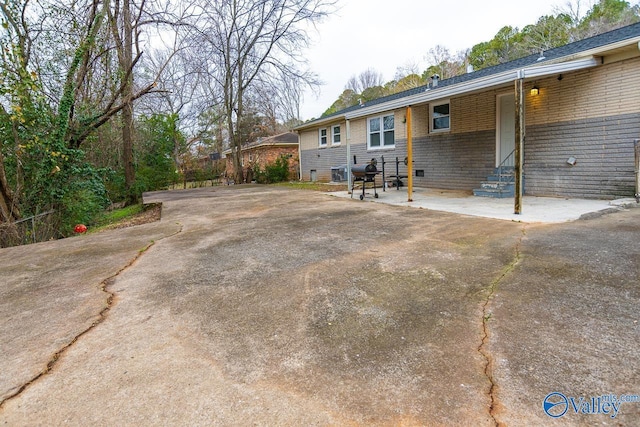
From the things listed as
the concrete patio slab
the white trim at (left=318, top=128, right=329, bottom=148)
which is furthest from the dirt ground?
the white trim at (left=318, top=128, right=329, bottom=148)

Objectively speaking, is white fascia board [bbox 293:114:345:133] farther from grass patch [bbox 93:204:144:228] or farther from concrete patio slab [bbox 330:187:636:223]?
grass patch [bbox 93:204:144:228]

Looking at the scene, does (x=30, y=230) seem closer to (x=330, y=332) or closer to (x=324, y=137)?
(x=330, y=332)

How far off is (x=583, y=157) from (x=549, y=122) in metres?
1.09

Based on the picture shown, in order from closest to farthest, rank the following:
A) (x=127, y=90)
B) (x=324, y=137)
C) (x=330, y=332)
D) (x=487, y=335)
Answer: (x=487, y=335), (x=330, y=332), (x=127, y=90), (x=324, y=137)

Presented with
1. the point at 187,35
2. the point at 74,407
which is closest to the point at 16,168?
the point at 187,35

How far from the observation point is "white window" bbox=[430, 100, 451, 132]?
10680 millimetres

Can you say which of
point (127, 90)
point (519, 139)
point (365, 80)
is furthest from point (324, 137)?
point (365, 80)

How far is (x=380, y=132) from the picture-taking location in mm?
13398

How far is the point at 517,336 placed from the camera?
7.16 feet

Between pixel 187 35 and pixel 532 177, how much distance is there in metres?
10.1

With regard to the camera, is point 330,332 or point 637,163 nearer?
point 330,332

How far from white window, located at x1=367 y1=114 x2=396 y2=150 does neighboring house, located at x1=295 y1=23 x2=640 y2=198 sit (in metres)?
1.28

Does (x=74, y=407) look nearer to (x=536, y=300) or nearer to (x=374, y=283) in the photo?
(x=374, y=283)

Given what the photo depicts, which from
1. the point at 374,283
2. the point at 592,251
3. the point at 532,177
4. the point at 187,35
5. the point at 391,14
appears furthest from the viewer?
the point at 391,14
